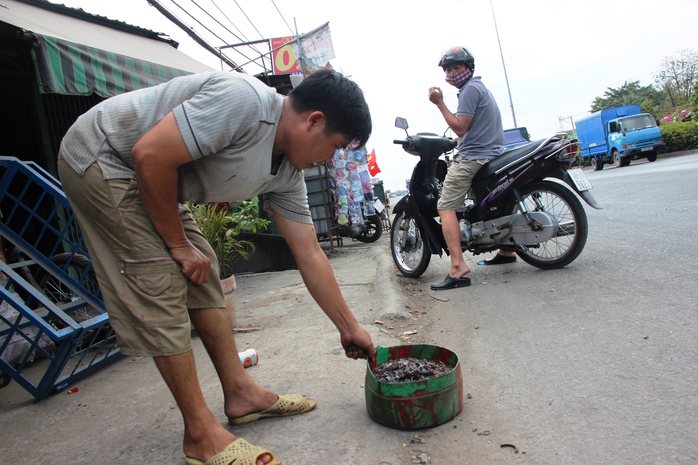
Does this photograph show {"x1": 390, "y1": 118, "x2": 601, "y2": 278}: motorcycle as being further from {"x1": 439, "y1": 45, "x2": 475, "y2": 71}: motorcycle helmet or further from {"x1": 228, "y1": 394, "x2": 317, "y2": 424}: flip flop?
{"x1": 228, "y1": 394, "x2": 317, "y2": 424}: flip flop

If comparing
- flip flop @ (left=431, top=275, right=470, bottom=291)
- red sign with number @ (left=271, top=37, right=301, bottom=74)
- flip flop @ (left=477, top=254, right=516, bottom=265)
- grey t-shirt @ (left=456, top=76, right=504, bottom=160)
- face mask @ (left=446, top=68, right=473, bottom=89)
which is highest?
red sign with number @ (left=271, top=37, right=301, bottom=74)

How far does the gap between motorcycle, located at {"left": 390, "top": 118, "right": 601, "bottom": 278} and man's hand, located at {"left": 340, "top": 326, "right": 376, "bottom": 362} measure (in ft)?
8.32

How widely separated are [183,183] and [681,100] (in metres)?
46.0

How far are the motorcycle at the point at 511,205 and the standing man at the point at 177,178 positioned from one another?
2.71 meters

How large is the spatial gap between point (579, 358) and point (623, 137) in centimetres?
2173

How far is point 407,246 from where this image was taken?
5.00m

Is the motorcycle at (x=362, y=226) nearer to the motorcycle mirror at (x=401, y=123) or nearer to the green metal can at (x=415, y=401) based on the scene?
the motorcycle mirror at (x=401, y=123)

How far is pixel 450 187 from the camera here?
170 inches

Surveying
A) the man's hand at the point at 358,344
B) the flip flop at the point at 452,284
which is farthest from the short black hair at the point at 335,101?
the flip flop at the point at 452,284

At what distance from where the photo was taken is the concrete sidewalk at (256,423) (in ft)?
6.02

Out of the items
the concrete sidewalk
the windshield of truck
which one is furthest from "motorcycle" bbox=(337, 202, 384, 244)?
the windshield of truck

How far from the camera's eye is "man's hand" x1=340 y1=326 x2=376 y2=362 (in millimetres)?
2012

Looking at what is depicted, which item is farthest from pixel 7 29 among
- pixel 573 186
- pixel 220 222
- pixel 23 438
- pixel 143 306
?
pixel 573 186

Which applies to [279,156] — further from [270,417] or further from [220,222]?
[220,222]
